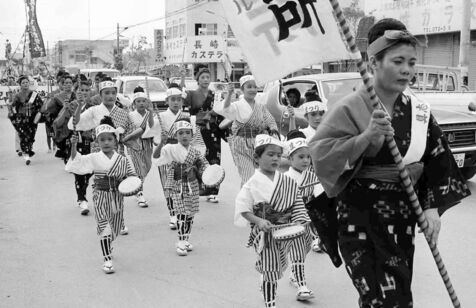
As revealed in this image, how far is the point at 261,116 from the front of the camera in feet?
24.6

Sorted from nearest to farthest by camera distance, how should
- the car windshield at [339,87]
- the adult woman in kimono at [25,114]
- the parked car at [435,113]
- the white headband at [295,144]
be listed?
1. the white headband at [295,144]
2. the parked car at [435,113]
3. the car windshield at [339,87]
4. the adult woman in kimono at [25,114]

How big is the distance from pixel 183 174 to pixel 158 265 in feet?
3.24

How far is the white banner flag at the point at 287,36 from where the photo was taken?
3.16 metres

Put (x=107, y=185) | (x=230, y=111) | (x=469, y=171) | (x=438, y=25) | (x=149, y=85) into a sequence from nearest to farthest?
(x=107, y=185), (x=230, y=111), (x=469, y=171), (x=149, y=85), (x=438, y=25)

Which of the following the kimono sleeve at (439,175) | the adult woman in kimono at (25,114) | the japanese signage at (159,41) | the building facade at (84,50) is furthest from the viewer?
the building facade at (84,50)

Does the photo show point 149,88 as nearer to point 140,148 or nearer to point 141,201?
point 141,201

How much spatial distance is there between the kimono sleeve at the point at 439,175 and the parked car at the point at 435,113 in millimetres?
5428

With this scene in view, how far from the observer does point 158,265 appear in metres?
Answer: 5.88

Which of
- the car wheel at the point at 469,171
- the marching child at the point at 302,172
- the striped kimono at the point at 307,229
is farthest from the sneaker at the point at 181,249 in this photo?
the car wheel at the point at 469,171

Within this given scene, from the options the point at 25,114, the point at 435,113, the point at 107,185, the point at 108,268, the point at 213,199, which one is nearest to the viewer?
the point at 108,268

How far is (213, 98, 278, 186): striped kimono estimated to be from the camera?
742 centimetres

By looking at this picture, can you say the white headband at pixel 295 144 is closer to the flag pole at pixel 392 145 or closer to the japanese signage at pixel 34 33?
the flag pole at pixel 392 145

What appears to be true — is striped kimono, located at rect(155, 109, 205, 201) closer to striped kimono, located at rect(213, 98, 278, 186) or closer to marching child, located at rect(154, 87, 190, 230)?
marching child, located at rect(154, 87, 190, 230)

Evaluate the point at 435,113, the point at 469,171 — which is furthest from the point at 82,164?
the point at 469,171
